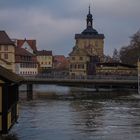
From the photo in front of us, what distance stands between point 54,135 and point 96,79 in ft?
239

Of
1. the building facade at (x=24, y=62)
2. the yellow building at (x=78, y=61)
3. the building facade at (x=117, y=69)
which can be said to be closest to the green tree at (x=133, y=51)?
the building facade at (x=117, y=69)

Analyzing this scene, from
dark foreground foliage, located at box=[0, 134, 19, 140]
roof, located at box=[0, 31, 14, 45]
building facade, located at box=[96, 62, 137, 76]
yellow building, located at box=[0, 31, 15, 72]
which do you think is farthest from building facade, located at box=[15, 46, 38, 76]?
dark foreground foliage, located at box=[0, 134, 19, 140]

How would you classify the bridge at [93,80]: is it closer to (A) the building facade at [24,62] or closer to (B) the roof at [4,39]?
(B) the roof at [4,39]

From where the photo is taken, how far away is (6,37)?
493 ft

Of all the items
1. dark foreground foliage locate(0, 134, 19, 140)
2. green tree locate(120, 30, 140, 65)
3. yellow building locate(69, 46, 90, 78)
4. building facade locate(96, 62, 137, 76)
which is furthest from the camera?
yellow building locate(69, 46, 90, 78)

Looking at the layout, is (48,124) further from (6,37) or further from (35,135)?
(6,37)

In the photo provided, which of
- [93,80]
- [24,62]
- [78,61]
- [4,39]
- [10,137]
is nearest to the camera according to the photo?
[10,137]

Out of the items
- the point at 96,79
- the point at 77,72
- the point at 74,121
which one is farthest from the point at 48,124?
the point at 77,72

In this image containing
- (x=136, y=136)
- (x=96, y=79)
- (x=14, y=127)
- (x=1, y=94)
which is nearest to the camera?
(x=1, y=94)

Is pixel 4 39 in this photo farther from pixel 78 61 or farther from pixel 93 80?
pixel 93 80

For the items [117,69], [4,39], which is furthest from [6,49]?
[117,69]

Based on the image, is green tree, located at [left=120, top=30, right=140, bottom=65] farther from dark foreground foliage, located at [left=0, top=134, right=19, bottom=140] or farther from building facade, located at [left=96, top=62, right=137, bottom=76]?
dark foreground foliage, located at [left=0, top=134, right=19, bottom=140]

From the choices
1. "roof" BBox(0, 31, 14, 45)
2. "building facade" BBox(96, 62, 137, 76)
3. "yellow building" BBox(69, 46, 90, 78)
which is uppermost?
"roof" BBox(0, 31, 14, 45)

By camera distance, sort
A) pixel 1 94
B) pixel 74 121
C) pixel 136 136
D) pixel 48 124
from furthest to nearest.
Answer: pixel 74 121 → pixel 48 124 → pixel 136 136 → pixel 1 94
